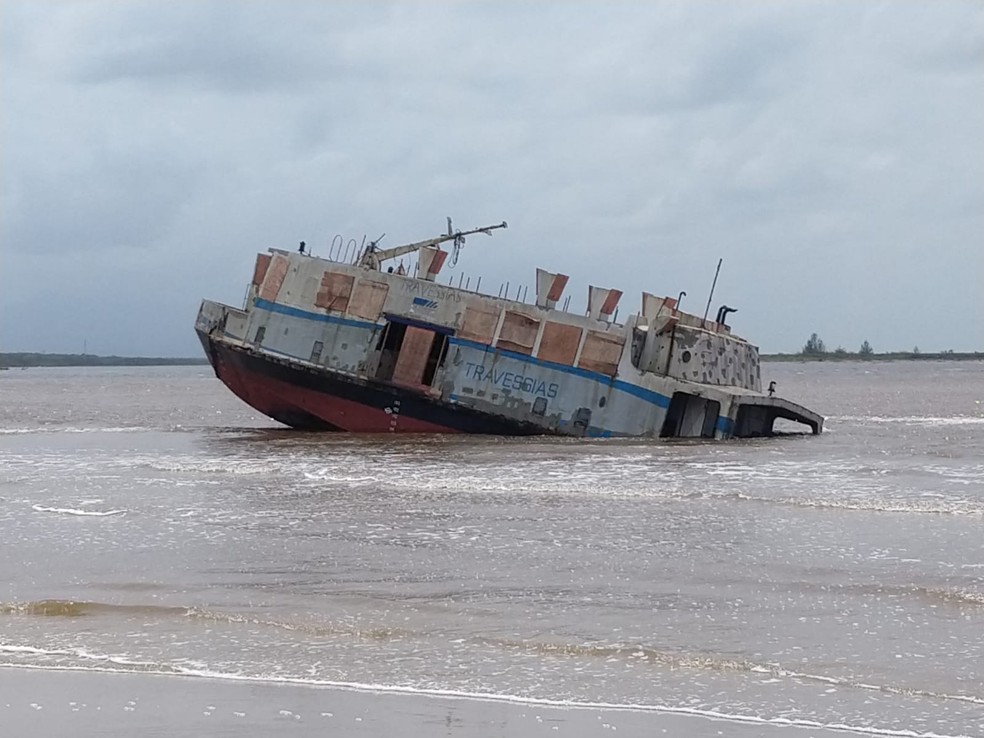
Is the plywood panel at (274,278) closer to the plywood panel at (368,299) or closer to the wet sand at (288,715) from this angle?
the plywood panel at (368,299)

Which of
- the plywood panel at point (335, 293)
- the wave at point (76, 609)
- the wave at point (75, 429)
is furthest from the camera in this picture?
the wave at point (75, 429)

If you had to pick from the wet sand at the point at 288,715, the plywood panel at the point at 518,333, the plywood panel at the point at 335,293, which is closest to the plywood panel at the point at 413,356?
the plywood panel at the point at 518,333

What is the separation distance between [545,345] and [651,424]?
309 centimetres

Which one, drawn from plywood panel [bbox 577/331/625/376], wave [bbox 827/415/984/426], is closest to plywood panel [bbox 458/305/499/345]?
plywood panel [bbox 577/331/625/376]

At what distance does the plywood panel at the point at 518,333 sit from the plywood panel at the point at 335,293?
12.5 ft

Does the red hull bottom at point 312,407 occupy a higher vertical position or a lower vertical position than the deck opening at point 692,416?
lower

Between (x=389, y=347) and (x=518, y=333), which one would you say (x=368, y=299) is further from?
(x=518, y=333)

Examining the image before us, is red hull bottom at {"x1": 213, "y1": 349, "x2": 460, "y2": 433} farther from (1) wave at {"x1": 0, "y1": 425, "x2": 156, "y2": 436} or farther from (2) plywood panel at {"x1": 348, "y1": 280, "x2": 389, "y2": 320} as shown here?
(1) wave at {"x1": 0, "y1": 425, "x2": 156, "y2": 436}

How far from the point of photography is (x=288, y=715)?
289 inches

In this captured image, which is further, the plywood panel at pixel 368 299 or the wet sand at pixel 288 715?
the plywood panel at pixel 368 299

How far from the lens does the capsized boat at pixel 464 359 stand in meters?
28.6

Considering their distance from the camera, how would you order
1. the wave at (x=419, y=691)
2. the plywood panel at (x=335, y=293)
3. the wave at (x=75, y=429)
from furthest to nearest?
the wave at (x=75, y=429)
the plywood panel at (x=335, y=293)
the wave at (x=419, y=691)

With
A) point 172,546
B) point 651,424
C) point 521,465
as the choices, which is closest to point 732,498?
point 521,465

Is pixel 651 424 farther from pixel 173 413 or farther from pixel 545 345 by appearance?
pixel 173 413
